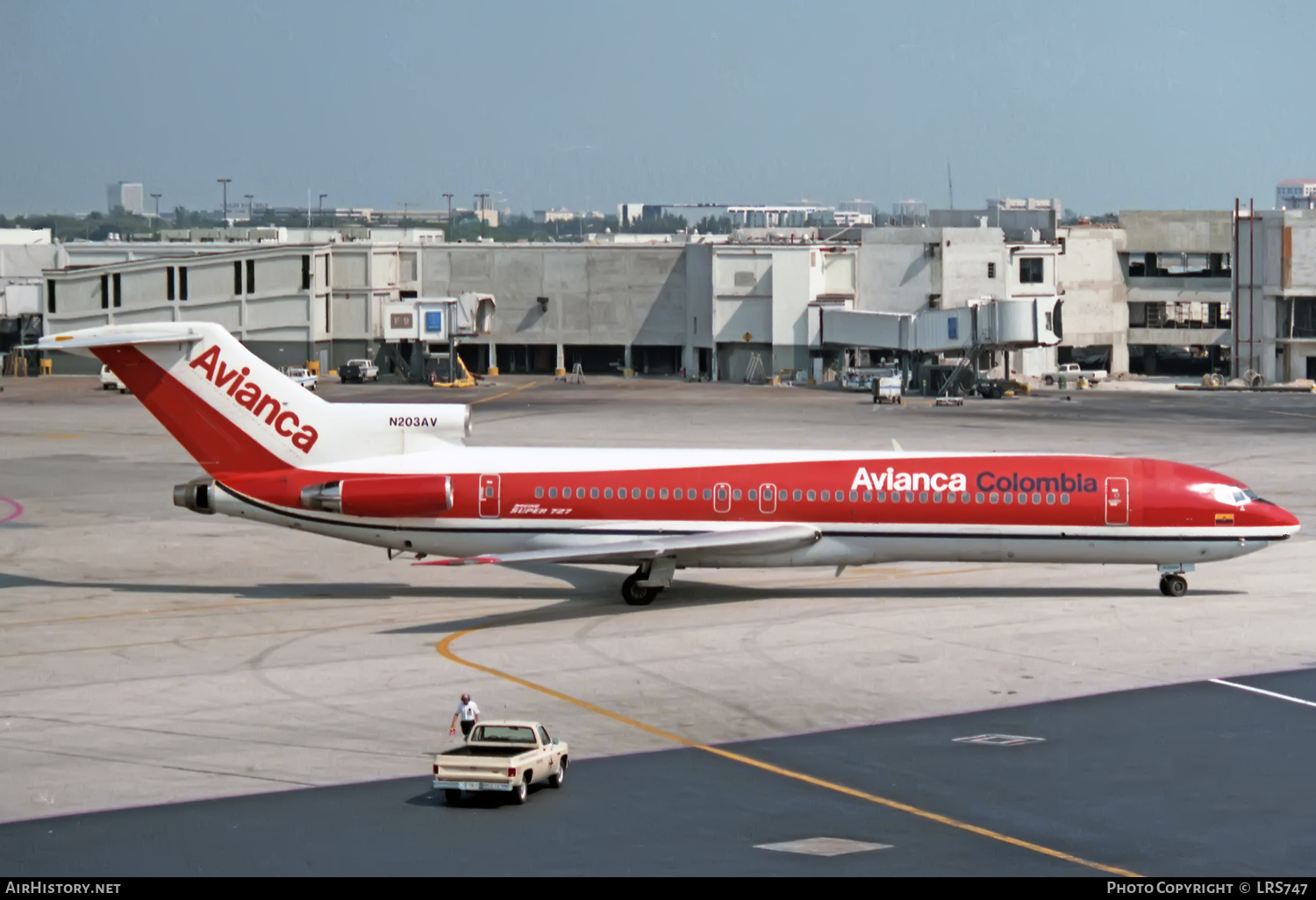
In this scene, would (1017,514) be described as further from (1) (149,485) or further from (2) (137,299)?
(2) (137,299)

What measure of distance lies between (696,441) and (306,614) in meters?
41.2

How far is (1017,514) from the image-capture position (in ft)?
134

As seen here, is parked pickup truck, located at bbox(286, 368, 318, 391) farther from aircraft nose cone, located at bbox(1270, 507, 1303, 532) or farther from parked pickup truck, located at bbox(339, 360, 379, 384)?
aircraft nose cone, located at bbox(1270, 507, 1303, 532)

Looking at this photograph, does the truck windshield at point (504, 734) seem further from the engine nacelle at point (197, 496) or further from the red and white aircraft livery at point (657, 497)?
the engine nacelle at point (197, 496)

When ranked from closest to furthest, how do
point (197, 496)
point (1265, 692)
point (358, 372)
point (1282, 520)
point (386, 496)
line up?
point (1265, 692) < point (386, 496) < point (1282, 520) < point (197, 496) < point (358, 372)

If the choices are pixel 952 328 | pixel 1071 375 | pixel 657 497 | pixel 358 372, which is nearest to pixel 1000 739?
pixel 657 497

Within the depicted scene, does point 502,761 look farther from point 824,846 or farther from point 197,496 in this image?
point 197,496

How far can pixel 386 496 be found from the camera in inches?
1610

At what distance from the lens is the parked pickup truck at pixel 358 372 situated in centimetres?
12075

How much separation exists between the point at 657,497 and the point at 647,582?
2.06 meters

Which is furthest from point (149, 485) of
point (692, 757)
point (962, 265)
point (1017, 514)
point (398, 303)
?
point (962, 265)

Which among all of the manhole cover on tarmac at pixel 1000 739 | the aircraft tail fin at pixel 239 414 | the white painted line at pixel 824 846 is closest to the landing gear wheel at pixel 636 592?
the aircraft tail fin at pixel 239 414

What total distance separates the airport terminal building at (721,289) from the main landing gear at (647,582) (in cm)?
8167

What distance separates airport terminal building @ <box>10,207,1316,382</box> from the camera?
398ft
